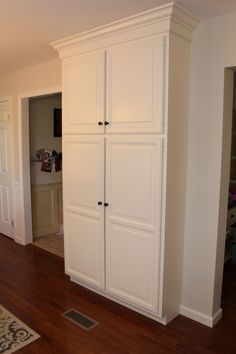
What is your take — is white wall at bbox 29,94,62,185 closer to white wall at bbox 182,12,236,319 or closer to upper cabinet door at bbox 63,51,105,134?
upper cabinet door at bbox 63,51,105,134

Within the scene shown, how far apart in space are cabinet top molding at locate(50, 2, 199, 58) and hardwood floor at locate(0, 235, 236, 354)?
7.27ft

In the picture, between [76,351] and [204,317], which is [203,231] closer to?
[204,317]

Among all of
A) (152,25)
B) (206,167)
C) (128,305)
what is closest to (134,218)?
(206,167)

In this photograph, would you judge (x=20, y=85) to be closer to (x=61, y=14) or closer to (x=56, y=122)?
(x=56, y=122)

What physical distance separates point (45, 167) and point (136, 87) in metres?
2.44

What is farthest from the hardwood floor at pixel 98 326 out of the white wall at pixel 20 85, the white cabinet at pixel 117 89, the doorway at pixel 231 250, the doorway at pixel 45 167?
the white cabinet at pixel 117 89

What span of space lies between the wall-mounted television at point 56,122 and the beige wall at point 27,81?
1.99 ft

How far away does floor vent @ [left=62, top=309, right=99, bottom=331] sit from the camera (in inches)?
93.9

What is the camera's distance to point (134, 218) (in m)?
2.40

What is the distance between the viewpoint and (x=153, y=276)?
2338 millimetres

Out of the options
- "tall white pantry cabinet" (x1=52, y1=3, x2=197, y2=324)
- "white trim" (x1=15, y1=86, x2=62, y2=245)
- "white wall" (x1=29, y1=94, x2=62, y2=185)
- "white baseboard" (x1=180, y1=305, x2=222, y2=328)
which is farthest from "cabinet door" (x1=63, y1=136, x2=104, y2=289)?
"white wall" (x1=29, y1=94, x2=62, y2=185)

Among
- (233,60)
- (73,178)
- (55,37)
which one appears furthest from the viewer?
(73,178)

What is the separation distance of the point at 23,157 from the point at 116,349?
2667 millimetres

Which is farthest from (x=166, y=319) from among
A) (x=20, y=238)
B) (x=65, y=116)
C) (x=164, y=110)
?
(x=20, y=238)
